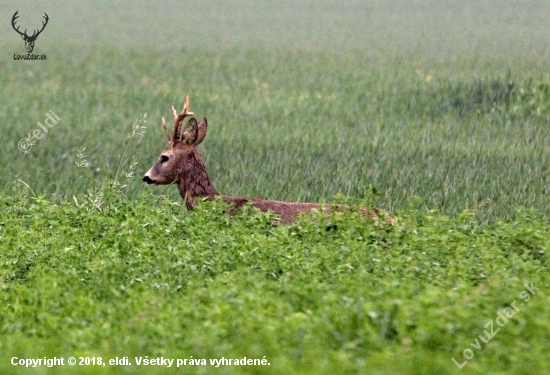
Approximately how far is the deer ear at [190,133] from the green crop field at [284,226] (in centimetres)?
40

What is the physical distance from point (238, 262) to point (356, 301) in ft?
5.67

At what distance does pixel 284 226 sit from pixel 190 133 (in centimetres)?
172

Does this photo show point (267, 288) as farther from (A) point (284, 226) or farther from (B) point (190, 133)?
(B) point (190, 133)

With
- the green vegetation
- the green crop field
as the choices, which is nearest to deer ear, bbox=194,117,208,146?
the green crop field

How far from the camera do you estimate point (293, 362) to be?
573 centimetres

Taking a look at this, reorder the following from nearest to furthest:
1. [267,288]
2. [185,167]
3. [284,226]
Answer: [267,288]
[284,226]
[185,167]

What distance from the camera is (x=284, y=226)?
357 inches

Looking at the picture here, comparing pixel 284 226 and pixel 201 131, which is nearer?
pixel 284 226

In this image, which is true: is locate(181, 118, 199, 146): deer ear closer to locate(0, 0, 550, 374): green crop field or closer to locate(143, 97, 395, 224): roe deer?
locate(143, 97, 395, 224): roe deer

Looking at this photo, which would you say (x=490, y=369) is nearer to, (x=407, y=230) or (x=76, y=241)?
(x=407, y=230)

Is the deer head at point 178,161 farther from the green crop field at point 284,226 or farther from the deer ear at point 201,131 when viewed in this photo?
the green crop field at point 284,226

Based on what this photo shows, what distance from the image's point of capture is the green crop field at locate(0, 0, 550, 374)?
242 inches

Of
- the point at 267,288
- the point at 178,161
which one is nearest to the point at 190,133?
the point at 178,161

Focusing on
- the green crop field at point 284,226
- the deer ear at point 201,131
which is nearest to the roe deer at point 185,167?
the deer ear at point 201,131
